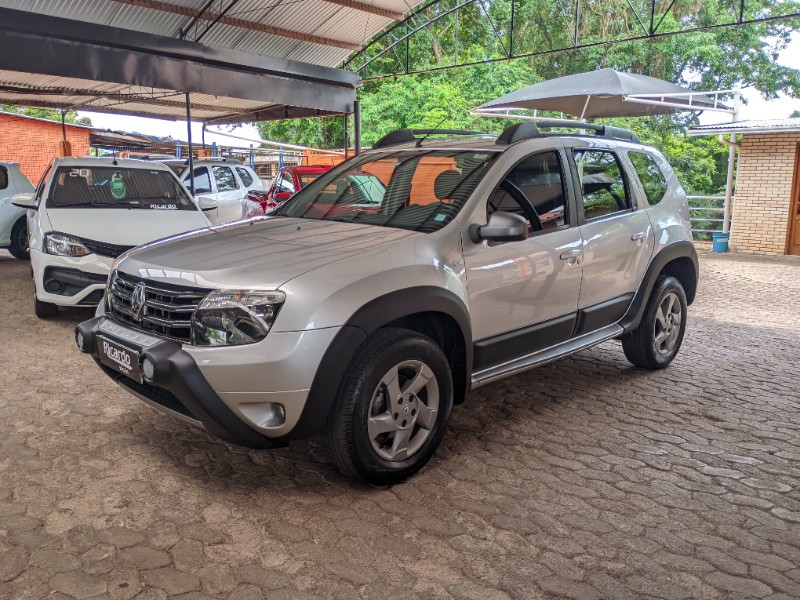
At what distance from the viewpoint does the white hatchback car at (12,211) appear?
38.0 feet

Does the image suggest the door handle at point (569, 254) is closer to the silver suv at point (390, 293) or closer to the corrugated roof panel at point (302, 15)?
the silver suv at point (390, 293)

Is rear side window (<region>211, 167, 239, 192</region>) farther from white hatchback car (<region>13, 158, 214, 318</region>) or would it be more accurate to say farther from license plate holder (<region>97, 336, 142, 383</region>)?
license plate holder (<region>97, 336, 142, 383</region>)

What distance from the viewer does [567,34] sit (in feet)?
92.9

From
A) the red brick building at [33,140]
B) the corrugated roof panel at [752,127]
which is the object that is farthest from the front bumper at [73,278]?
the red brick building at [33,140]

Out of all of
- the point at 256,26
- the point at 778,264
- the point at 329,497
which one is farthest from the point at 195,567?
the point at 778,264

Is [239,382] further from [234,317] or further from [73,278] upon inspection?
[73,278]

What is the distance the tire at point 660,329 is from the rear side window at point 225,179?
10.2 m

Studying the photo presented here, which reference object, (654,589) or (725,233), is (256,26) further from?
(725,233)

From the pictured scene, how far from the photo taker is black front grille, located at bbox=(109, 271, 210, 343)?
324 cm

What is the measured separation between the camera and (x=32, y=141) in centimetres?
2658

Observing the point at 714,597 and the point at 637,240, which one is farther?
the point at 637,240

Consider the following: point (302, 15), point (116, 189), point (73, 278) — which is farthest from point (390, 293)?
point (302, 15)

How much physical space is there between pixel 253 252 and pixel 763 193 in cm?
1558

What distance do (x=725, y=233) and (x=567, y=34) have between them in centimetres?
1479
